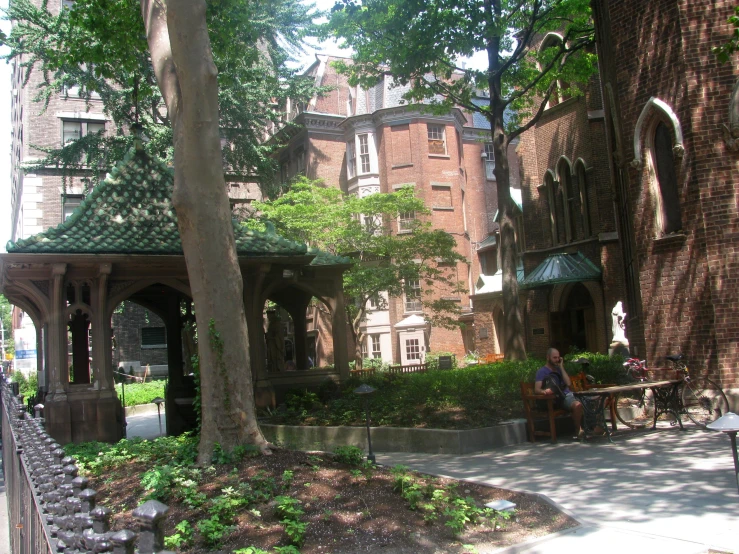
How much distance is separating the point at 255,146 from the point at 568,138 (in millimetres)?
13280

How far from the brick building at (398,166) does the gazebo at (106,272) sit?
73.4ft

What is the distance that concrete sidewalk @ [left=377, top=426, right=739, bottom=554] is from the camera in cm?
581

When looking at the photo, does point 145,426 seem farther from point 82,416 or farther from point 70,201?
point 70,201

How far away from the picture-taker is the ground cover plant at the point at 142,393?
27656 millimetres

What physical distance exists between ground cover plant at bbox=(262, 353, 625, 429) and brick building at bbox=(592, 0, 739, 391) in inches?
87.9

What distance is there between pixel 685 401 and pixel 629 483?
549 cm

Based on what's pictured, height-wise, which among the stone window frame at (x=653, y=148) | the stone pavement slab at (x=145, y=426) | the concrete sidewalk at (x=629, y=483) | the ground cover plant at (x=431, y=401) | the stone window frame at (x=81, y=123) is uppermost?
the stone window frame at (x=81, y=123)

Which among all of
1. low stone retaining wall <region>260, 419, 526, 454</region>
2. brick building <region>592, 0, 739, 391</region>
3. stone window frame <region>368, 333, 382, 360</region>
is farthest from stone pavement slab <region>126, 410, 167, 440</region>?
stone window frame <region>368, 333, 382, 360</region>

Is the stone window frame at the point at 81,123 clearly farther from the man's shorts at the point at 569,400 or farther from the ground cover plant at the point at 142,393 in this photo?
the man's shorts at the point at 569,400

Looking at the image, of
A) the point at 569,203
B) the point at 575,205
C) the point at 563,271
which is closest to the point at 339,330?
the point at 563,271

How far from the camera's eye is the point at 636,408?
523 inches

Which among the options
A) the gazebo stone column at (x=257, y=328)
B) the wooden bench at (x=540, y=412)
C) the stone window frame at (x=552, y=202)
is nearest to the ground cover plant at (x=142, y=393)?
the gazebo stone column at (x=257, y=328)

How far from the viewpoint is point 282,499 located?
616cm

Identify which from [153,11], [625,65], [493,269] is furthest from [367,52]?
[493,269]
